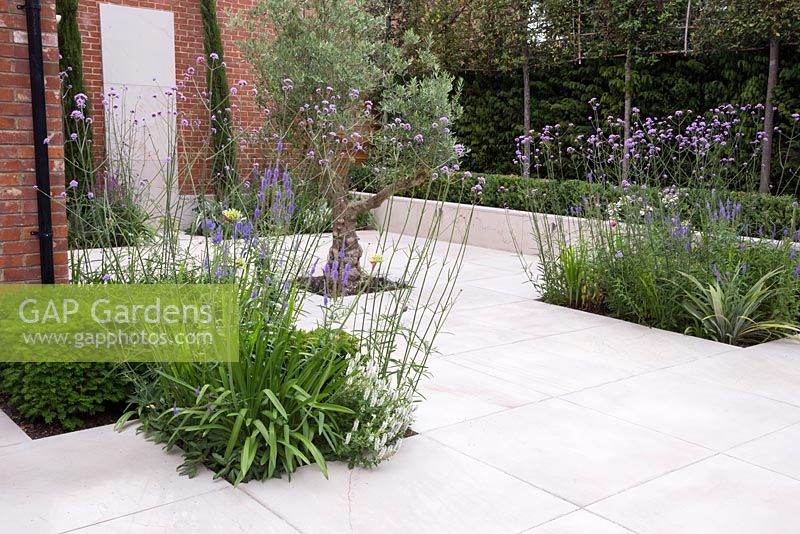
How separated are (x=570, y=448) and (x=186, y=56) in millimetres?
8864

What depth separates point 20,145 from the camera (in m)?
3.71

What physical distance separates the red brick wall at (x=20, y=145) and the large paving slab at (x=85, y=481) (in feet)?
3.19

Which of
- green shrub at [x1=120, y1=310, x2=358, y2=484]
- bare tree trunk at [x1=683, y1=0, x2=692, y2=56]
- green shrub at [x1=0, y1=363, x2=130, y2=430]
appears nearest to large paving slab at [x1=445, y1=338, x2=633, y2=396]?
green shrub at [x1=120, y1=310, x2=358, y2=484]

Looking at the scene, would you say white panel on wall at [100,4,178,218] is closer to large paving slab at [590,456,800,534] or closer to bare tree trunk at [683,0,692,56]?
bare tree trunk at [683,0,692,56]

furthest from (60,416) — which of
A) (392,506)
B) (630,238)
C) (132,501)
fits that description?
(630,238)

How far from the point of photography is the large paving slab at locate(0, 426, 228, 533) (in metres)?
2.63

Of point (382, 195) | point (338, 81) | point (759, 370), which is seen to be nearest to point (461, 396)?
point (759, 370)

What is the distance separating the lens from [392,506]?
275cm

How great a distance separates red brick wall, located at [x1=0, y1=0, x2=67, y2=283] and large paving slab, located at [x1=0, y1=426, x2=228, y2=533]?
0.97 meters

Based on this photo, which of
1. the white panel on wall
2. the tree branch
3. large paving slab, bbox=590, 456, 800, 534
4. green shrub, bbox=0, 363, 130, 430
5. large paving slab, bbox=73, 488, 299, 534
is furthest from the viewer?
the white panel on wall

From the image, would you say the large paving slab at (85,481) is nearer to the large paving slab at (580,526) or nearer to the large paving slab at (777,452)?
the large paving slab at (580,526)

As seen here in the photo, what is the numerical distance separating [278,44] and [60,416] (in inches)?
167

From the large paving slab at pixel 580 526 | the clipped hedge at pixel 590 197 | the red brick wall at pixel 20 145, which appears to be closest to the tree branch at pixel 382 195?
the clipped hedge at pixel 590 197

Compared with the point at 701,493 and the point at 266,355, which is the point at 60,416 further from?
the point at 701,493
